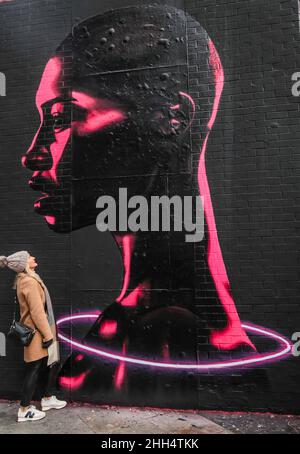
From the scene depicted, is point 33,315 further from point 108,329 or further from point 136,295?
point 136,295

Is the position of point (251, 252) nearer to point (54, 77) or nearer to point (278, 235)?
point (278, 235)

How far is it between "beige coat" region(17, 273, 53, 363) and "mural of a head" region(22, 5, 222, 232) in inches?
34.8

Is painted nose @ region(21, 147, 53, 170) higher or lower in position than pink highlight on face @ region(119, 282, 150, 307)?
higher

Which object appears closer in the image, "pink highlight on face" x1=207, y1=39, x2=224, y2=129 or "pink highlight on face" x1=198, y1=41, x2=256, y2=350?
"pink highlight on face" x1=198, y1=41, x2=256, y2=350

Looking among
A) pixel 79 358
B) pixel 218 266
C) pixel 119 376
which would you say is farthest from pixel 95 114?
pixel 119 376

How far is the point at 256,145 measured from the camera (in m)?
4.56

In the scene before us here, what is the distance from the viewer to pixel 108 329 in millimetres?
4727

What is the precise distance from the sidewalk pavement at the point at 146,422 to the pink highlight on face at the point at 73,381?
0.26 meters

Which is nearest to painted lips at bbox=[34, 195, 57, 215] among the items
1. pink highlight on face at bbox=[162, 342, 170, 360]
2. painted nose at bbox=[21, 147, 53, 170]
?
painted nose at bbox=[21, 147, 53, 170]

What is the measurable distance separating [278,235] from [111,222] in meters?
1.94

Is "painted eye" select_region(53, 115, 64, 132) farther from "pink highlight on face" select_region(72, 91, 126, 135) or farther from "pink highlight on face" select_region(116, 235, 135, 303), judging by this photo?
"pink highlight on face" select_region(116, 235, 135, 303)

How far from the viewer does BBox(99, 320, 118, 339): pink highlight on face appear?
4.71m

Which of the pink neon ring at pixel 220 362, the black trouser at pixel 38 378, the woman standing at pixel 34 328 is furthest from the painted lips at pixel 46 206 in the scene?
the black trouser at pixel 38 378

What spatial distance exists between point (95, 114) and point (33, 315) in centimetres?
252
